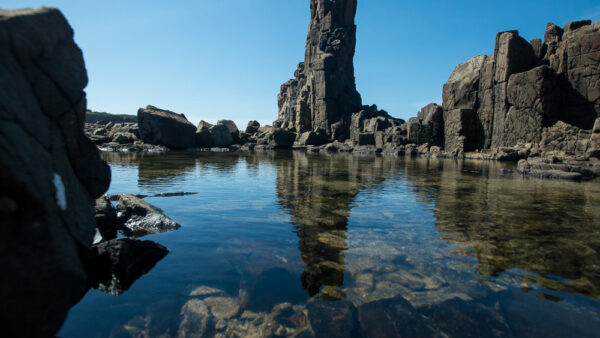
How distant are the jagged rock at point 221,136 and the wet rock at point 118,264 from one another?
48295 millimetres

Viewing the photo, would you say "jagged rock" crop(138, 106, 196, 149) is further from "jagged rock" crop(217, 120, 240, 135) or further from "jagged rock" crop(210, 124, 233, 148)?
"jagged rock" crop(217, 120, 240, 135)

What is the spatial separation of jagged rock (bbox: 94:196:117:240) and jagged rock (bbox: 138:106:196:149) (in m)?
40.0

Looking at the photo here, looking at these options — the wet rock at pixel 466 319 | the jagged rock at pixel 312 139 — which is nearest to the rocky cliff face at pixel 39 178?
the wet rock at pixel 466 319

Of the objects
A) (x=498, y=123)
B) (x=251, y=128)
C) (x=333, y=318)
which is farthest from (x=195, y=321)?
(x=251, y=128)

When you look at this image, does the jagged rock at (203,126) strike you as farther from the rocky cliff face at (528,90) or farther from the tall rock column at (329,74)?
the rocky cliff face at (528,90)

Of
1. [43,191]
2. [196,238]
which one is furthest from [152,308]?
[196,238]

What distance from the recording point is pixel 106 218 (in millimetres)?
6348

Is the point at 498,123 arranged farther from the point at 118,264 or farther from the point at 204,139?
the point at 118,264

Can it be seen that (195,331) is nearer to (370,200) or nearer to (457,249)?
(457,249)

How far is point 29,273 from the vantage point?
7.56 ft

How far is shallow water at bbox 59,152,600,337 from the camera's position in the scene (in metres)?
3.36

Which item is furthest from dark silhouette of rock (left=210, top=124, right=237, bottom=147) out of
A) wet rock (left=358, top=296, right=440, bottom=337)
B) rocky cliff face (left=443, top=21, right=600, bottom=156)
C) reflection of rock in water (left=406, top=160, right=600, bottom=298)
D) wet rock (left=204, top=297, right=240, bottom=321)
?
wet rock (left=358, top=296, right=440, bottom=337)

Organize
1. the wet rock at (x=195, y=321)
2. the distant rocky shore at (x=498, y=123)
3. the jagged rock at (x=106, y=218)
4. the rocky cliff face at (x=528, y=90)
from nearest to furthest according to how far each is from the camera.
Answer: the wet rock at (x=195, y=321), the jagged rock at (x=106, y=218), the distant rocky shore at (x=498, y=123), the rocky cliff face at (x=528, y=90)

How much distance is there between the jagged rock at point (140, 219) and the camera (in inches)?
253
